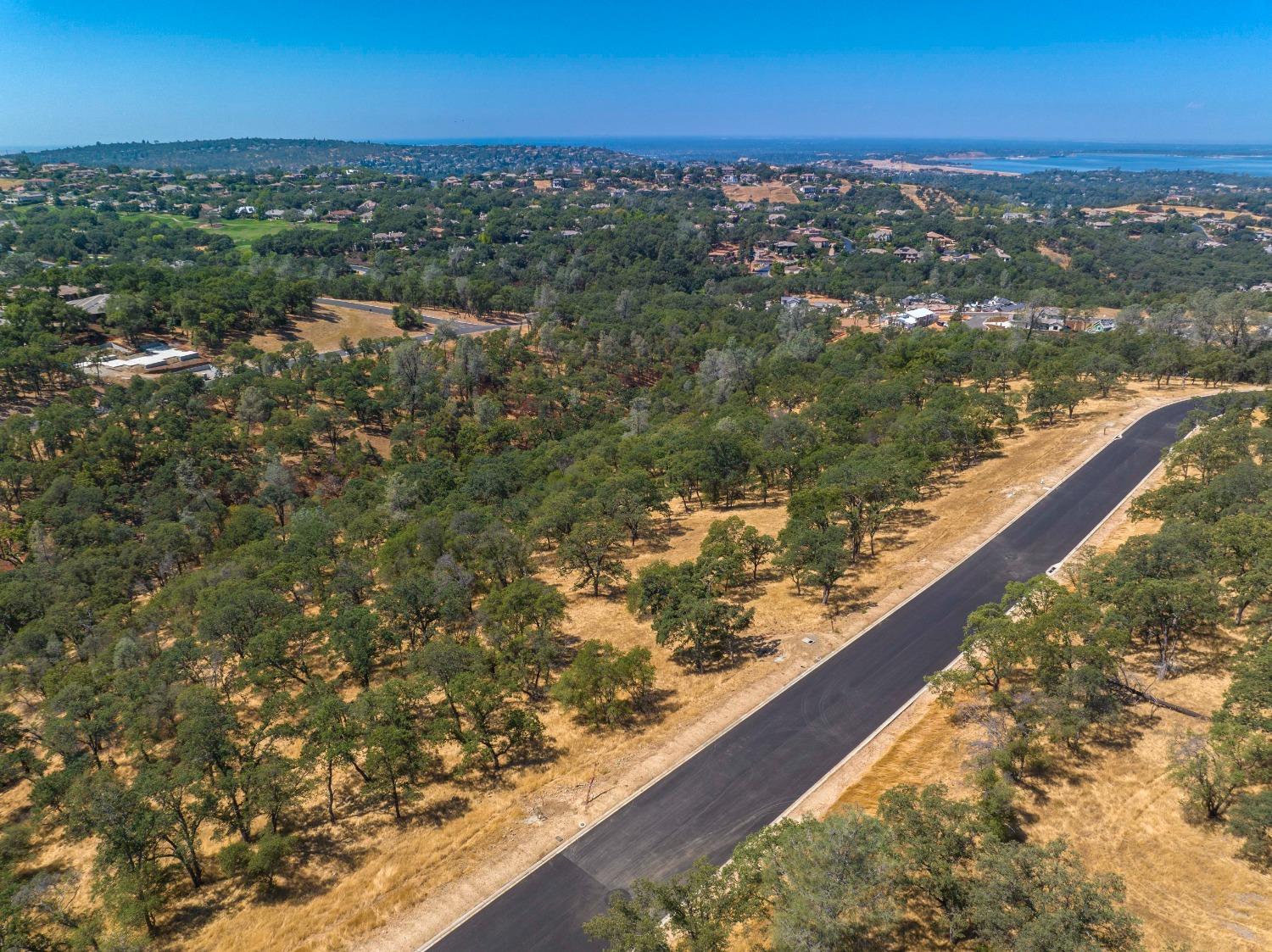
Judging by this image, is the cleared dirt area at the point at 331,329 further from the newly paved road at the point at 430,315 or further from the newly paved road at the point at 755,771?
the newly paved road at the point at 755,771

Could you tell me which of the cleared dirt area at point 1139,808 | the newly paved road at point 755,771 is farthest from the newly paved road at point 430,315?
the cleared dirt area at point 1139,808

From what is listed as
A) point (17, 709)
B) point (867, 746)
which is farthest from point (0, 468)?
point (867, 746)

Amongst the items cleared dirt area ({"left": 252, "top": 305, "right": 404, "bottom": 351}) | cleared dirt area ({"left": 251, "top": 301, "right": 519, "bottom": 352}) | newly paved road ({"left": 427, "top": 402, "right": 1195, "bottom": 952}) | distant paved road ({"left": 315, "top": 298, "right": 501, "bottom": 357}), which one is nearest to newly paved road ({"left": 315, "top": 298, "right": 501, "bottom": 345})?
distant paved road ({"left": 315, "top": 298, "right": 501, "bottom": 357})

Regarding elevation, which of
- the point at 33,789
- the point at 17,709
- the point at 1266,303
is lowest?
the point at 17,709

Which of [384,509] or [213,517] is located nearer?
[384,509]

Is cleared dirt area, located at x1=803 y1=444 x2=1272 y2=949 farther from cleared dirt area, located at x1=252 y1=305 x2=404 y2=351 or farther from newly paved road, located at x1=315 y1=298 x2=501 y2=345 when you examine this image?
newly paved road, located at x1=315 y1=298 x2=501 y2=345

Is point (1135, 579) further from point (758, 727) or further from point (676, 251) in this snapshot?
point (676, 251)
